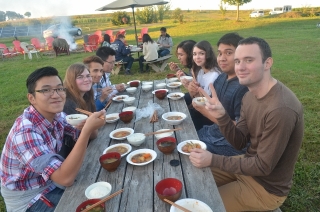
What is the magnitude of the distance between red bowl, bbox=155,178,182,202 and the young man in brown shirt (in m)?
0.31

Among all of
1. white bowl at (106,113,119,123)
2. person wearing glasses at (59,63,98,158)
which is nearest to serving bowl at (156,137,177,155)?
white bowl at (106,113,119,123)

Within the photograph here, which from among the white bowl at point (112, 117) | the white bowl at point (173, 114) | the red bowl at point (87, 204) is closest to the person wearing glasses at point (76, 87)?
the white bowl at point (112, 117)

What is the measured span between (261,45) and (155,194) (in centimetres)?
138

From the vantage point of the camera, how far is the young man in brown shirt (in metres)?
1.62

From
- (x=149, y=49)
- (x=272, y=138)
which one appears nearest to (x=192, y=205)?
(x=272, y=138)

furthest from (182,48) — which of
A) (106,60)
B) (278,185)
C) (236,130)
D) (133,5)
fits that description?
(133,5)

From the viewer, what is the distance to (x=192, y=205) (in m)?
1.37

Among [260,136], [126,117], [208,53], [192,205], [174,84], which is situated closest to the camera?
[192,205]

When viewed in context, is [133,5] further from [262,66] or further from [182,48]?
[262,66]

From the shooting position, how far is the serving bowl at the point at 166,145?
190cm

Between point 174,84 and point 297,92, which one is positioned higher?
point 174,84

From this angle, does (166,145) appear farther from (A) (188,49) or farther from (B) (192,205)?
(A) (188,49)

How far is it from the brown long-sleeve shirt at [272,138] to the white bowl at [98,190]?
2.62 ft

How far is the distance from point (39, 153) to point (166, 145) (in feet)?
3.18
